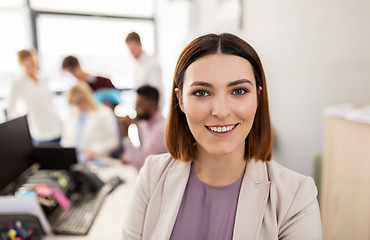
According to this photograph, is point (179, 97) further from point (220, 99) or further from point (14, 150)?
point (14, 150)

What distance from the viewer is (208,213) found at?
91cm

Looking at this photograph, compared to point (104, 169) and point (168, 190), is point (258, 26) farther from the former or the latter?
point (168, 190)

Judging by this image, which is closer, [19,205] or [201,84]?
[201,84]

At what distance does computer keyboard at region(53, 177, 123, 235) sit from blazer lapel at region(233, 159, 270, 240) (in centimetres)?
72

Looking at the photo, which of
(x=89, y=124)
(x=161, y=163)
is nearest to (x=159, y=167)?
(x=161, y=163)

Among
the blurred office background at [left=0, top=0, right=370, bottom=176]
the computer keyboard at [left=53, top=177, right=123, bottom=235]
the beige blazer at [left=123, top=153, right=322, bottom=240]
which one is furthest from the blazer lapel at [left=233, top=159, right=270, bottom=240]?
the computer keyboard at [left=53, top=177, right=123, bottom=235]

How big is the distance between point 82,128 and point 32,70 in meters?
0.84

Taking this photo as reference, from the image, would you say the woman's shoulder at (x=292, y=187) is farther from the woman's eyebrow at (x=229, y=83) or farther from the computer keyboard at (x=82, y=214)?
the computer keyboard at (x=82, y=214)

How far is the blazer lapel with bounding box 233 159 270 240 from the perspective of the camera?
84cm

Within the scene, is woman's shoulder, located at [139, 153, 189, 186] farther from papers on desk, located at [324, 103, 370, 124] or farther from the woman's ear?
papers on desk, located at [324, 103, 370, 124]

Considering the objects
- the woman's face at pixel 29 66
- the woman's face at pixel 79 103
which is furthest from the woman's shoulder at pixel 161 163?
the woman's face at pixel 29 66

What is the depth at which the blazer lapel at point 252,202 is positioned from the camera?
0.84 m

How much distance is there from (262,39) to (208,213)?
6.46 ft

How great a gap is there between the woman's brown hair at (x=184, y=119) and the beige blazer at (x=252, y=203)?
43mm
